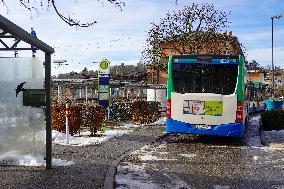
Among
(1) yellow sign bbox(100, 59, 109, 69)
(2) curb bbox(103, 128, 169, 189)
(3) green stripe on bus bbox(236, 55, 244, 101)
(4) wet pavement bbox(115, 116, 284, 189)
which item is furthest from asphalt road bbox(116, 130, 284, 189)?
(1) yellow sign bbox(100, 59, 109, 69)

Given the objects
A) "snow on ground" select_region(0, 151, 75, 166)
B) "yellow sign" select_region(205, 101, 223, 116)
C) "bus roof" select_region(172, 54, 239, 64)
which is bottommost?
"snow on ground" select_region(0, 151, 75, 166)

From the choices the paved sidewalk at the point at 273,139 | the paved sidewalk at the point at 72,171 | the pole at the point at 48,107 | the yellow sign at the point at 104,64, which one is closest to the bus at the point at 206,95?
the paved sidewalk at the point at 273,139

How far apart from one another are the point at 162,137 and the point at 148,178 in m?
7.93

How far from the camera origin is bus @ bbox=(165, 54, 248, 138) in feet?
46.4

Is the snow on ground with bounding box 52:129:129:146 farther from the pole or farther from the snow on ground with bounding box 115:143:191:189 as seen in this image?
the pole

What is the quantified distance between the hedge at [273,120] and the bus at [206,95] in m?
4.87

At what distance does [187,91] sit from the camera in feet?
47.9

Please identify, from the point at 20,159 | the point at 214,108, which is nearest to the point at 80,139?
the point at 214,108

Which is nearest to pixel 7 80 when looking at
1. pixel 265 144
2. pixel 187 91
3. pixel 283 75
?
pixel 187 91

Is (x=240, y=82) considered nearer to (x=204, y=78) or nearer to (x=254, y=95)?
(x=204, y=78)

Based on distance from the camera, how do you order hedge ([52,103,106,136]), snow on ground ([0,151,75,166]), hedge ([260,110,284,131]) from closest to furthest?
snow on ground ([0,151,75,166]) → hedge ([52,103,106,136]) → hedge ([260,110,284,131])

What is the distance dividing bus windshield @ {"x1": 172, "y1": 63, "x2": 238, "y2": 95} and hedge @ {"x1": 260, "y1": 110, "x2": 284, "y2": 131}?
5.31 m

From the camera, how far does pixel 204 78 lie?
47.9 ft

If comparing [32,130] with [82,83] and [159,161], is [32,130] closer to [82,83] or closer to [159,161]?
[159,161]
